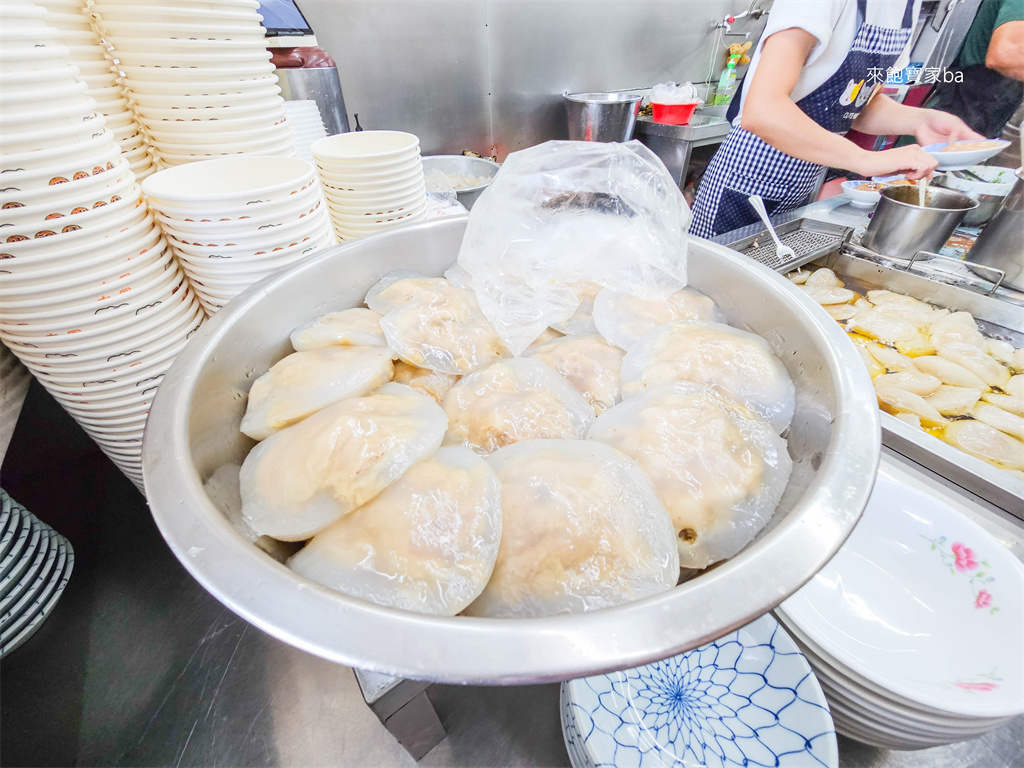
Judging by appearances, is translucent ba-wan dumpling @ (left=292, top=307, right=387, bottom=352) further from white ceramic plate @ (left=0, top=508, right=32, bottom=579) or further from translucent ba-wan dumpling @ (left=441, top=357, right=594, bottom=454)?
white ceramic plate @ (left=0, top=508, right=32, bottom=579)

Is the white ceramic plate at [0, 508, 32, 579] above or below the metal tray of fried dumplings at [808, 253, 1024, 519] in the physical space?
below

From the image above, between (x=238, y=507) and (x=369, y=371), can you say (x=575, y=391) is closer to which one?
(x=369, y=371)

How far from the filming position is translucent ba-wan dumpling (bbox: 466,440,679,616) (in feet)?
2.36

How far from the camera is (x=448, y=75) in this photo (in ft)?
13.2

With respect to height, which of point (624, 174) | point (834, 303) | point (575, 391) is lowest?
point (834, 303)

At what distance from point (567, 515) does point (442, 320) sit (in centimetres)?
68

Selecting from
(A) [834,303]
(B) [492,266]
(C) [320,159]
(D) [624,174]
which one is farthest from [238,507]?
(A) [834,303]

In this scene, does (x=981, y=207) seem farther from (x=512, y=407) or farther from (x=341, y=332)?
(x=341, y=332)

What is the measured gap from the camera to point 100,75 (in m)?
1.25

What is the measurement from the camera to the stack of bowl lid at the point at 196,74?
3.96ft

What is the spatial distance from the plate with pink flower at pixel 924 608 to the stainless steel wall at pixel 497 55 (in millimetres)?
4310

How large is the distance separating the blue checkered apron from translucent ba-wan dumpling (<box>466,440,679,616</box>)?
9.93 ft

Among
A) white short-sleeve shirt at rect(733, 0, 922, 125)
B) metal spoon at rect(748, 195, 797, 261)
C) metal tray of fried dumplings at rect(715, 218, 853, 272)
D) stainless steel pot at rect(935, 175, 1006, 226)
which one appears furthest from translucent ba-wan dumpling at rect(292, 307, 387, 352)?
stainless steel pot at rect(935, 175, 1006, 226)

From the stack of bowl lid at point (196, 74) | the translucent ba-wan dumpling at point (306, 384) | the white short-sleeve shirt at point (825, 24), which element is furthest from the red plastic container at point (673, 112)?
the translucent ba-wan dumpling at point (306, 384)
